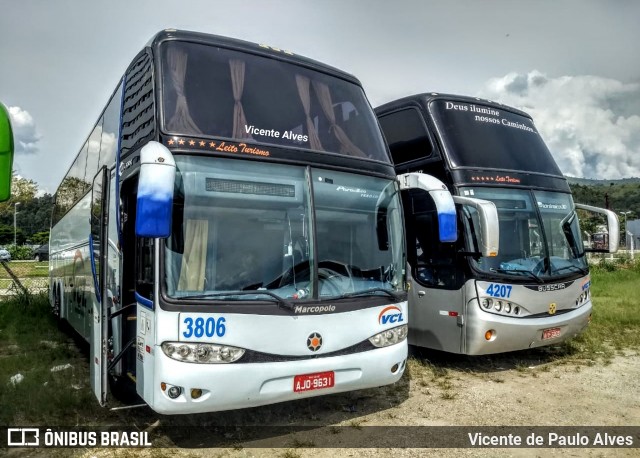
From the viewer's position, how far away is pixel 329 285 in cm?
525

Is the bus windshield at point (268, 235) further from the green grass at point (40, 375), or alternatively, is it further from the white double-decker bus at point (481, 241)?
the green grass at point (40, 375)

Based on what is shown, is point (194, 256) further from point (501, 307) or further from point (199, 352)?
point (501, 307)

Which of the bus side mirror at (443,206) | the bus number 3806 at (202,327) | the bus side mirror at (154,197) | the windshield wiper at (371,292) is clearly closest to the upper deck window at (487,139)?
the bus side mirror at (443,206)

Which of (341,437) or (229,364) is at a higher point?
(229,364)

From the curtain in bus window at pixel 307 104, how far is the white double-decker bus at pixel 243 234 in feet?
0.05

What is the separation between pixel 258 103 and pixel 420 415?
3.85m

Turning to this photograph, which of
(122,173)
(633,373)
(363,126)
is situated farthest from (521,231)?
(122,173)

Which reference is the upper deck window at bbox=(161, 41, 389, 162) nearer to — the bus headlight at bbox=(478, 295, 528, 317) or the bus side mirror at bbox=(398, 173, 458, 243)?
the bus side mirror at bbox=(398, 173, 458, 243)

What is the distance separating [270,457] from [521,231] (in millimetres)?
4880

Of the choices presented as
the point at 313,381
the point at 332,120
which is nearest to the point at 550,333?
the point at 313,381

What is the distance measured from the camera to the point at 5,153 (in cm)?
294

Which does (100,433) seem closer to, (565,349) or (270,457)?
(270,457)

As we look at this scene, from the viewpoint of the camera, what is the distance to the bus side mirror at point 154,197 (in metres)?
4.23

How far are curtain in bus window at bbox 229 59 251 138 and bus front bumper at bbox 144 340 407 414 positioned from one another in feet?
7.09
